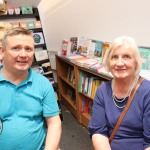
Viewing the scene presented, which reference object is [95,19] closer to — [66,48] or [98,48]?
[98,48]

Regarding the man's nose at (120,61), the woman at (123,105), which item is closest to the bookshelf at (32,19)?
the woman at (123,105)

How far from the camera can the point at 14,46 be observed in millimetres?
1203

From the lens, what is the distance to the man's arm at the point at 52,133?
129cm

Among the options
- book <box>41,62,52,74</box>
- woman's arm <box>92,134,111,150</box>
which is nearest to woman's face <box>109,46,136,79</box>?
woman's arm <box>92,134,111,150</box>

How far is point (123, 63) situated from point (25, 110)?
0.67 m

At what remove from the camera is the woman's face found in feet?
4.17

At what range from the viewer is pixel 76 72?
2725mm

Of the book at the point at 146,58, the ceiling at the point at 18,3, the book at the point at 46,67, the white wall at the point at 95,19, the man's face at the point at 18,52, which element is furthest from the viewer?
the book at the point at 46,67

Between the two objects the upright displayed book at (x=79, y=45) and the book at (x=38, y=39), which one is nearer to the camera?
the book at (x=38, y=39)

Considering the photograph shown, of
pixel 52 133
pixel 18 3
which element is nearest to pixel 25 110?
pixel 52 133

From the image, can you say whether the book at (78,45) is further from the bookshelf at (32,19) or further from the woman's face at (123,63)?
the woman's face at (123,63)

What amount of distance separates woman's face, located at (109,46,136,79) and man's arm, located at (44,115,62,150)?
50 centimetres

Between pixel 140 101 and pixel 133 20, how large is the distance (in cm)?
120

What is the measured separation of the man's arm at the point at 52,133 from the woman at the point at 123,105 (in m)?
0.25
